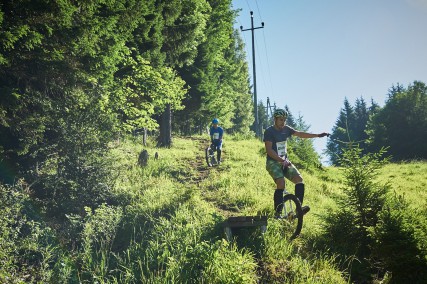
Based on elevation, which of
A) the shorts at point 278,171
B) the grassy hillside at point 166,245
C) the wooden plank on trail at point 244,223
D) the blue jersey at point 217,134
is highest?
the blue jersey at point 217,134

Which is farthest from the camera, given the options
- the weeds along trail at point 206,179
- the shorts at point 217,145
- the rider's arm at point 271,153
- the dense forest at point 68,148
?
the shorts at point 217,145

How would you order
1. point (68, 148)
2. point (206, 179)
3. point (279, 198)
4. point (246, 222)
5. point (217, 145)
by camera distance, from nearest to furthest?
point (246, 222)
point (279, 198)
point (68, 148)
point (206, 179)
point (217, 145)

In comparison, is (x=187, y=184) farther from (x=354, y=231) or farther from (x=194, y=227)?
(x=354, y=231)

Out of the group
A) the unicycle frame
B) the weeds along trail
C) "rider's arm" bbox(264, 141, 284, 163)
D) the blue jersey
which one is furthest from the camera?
the blue jersey

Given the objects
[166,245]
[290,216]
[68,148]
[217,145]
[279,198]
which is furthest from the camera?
[217,145]

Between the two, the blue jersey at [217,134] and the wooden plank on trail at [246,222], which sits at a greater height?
the blue jersey at [217,134]

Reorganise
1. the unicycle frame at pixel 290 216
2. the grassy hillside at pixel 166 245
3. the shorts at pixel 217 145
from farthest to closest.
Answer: the shorts at pixel 217 145
the unicycle frame at pixel 290 216
the grassy hillside at pixel 166 245

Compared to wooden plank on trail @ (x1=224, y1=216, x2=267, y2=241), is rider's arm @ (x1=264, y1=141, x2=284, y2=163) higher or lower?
higher

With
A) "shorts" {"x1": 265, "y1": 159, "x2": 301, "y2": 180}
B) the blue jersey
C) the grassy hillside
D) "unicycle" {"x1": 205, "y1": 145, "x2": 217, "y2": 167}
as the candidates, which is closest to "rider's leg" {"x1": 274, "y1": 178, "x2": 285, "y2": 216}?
"shorts" {"x1": 265, "y1": 159, "x2": 301, "y2": 180}

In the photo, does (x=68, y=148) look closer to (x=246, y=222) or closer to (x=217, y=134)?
(x=246, y=222)

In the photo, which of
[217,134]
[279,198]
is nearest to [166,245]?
[279,198]

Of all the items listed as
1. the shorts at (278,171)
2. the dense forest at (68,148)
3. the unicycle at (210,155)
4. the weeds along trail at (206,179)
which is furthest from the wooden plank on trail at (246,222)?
the unicycle at (210,155)

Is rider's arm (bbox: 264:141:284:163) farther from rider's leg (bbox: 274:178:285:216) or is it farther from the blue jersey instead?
the blue jersey

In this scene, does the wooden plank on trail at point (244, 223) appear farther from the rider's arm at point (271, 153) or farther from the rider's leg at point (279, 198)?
the rider's arm at point (271, 153)
